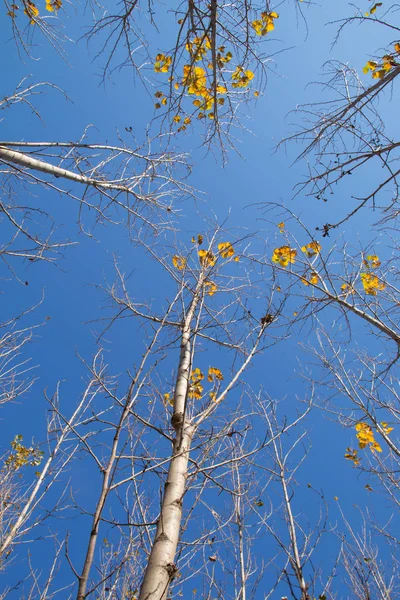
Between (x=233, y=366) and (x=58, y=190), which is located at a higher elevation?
(x=58, y=190)

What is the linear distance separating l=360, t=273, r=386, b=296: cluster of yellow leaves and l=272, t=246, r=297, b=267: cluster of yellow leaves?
0.65m

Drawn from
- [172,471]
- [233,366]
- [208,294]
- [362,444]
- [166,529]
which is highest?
[208,294]

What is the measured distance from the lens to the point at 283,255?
137 inches

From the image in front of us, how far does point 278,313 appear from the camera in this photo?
3164 mm

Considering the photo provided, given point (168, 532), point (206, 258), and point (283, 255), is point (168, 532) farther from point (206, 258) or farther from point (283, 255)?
point (206, 258)

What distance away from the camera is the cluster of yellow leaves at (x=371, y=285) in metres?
3.38

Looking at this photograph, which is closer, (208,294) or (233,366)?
(233,366)

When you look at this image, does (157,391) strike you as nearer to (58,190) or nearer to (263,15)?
(58,190)

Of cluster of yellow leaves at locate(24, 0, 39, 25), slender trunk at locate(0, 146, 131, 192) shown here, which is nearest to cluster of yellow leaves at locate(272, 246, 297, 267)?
slender trunk at locate(0, 146, 131, 192)

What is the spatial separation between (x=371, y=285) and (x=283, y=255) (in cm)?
84

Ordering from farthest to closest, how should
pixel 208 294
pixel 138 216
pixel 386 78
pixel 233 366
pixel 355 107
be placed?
pixel 208 294 < pixel 233 366 < pixel 138 216 < pixel 355 107 < pixel 386 78

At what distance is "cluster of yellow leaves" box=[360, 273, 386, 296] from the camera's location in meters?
3.38

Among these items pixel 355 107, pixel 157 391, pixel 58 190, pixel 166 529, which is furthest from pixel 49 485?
pixel 355 107

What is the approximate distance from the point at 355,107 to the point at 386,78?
0.23 m
